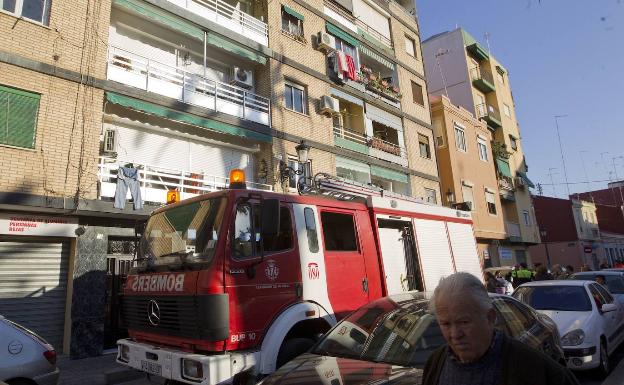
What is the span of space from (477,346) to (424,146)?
20.8 meters

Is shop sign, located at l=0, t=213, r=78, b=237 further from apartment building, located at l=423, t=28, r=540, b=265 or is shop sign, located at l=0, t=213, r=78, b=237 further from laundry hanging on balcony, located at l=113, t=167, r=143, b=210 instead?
apartment building, located at l=423, t=28, r=540, b=265

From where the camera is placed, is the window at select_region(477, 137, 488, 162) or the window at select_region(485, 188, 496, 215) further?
the window at select_region(477, 137, 488, 162)

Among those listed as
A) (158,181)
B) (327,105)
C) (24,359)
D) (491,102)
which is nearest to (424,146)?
(327,105)

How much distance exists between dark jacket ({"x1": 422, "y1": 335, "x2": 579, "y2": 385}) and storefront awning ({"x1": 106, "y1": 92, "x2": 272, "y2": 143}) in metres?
10.5

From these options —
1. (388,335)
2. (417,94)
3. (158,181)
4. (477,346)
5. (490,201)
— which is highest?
(417,94)

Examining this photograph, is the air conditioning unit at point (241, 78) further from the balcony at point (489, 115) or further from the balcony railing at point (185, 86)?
the balcony at point (489, 115)

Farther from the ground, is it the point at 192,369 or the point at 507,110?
the point at 507,110

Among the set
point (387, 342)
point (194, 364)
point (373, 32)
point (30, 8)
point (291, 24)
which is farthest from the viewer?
point (373, 32)

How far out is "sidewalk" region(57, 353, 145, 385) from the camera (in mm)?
7234

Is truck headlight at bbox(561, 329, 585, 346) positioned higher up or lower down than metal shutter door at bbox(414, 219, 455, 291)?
lower down

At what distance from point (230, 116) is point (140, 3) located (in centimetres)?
375

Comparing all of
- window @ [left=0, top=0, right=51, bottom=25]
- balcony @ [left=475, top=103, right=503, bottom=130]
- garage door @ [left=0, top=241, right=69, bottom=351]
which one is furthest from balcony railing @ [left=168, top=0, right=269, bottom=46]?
balcony @ [left=475, top=103, right=503, bottom=130]

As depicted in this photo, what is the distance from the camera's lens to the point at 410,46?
2320 cm

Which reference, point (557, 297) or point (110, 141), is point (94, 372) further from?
point (557, 297)
